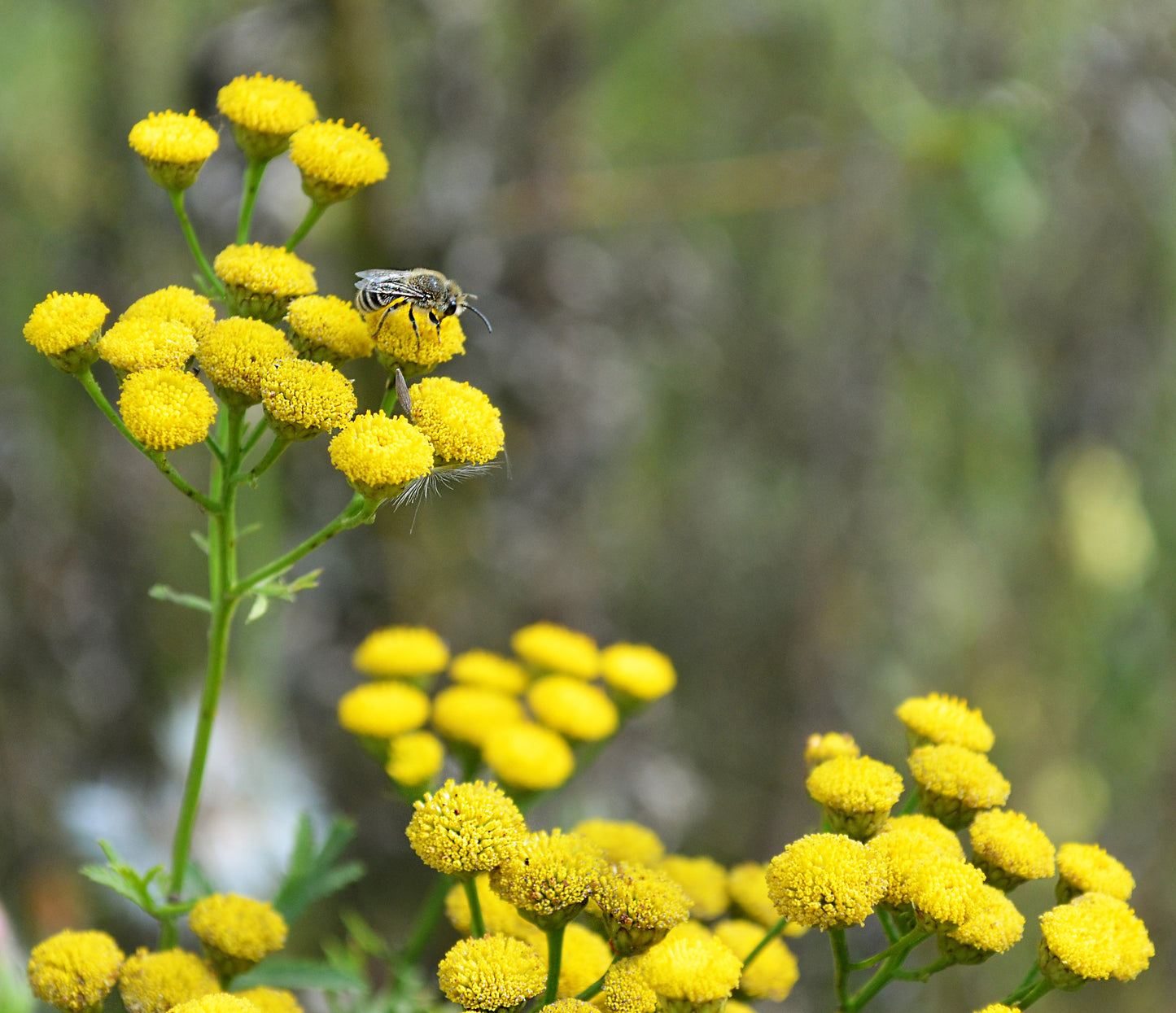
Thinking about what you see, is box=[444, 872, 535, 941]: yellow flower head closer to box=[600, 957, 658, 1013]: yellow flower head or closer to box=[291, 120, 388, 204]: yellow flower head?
box=[600, 957, 658, 1013]: yellow flower head

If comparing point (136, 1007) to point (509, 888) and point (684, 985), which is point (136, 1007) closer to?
point (509, 888)

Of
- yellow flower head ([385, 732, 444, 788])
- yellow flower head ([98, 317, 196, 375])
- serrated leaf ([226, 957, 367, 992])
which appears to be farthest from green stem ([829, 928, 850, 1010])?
yellow flower head ([98, 317, 196, 375])

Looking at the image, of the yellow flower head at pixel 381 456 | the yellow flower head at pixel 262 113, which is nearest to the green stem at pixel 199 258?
the yellow flower head at pixel 262 113

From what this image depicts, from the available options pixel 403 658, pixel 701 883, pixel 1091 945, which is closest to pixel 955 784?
pixel 1091 945

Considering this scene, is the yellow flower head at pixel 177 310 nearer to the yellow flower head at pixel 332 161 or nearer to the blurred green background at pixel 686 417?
the yellow flower head at pixel 332 161

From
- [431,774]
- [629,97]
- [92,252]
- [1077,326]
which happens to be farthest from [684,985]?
[629,97]
